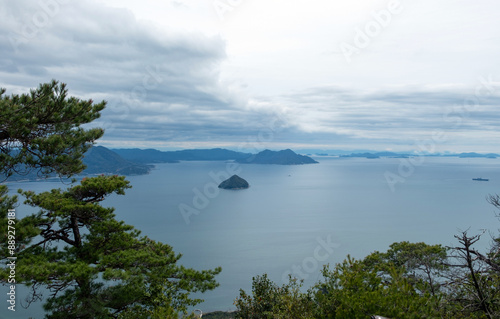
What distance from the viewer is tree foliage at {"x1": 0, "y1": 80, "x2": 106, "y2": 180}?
833 centimetres

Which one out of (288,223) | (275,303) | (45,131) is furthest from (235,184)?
(45,131)

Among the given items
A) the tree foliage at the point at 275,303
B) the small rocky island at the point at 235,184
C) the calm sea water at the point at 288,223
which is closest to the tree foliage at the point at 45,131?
the tree foliage at the point at 275,303

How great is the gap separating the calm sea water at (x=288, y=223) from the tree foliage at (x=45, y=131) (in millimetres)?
38254

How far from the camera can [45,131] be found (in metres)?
9.66

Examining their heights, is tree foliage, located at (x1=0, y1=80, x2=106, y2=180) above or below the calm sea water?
above

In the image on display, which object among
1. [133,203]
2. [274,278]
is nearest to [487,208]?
[274,278]

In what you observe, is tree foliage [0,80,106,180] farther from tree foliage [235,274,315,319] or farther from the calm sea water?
the calm sea water

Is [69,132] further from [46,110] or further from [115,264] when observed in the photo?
[115,264]

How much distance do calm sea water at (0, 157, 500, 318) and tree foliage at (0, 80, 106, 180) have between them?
3825 cm

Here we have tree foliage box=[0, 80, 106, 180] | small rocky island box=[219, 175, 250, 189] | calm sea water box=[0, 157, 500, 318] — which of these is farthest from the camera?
small rocky island box=[219, 175, 250, 189]

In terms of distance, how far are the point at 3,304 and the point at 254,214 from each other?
64.5m

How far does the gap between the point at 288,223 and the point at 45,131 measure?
7937 centimetres

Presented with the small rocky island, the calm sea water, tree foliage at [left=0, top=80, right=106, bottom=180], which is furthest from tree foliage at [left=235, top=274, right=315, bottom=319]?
the small rocky island

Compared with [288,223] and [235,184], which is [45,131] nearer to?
[288,223]
